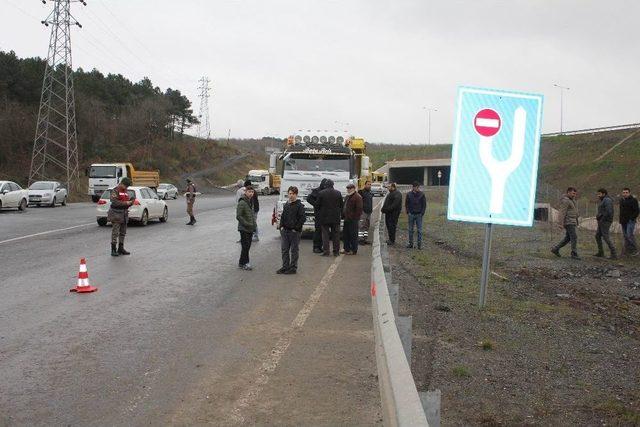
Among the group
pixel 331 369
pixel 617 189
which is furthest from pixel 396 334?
pixel 617 189

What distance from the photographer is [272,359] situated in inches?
249

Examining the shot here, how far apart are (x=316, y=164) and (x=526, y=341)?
42.8ft

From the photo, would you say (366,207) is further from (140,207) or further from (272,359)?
(272,359)

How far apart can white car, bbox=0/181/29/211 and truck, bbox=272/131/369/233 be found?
17021mm

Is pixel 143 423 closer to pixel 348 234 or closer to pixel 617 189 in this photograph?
pixel 348 234

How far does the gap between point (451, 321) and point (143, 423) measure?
15.9 ft

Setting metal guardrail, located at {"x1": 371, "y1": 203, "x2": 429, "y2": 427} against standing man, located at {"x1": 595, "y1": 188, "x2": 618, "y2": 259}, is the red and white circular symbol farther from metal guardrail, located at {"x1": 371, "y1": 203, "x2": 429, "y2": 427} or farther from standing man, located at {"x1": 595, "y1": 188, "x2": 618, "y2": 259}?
Answer: standing man, located at {"x1": 595, "y1": 188, "x2": 618, "y2": 259}

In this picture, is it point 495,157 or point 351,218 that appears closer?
point 495,157

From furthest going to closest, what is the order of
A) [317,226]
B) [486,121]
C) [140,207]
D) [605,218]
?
[140,207] → [605,218] → [317,226] → [486,121]

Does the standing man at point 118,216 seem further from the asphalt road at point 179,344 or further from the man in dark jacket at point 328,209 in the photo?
the man in dark jacket at point 328,209

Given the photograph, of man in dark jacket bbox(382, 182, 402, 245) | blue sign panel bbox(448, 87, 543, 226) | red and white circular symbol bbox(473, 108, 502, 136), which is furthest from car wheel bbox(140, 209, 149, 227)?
red and white circular symbol bbox(473, 108, 502, 136)

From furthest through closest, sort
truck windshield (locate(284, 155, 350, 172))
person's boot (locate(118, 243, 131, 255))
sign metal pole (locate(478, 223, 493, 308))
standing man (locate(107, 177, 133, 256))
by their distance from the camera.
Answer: truck windshield (locate(284, 155, 350, 172)) → person's boot (locate(118, 243, 131, 255)) → standing man (locate(107, 177, 133, 256)) → sign metal pole (locate(478, 223, 493, 308))

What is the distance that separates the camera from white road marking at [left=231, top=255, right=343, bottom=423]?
16.6 ft

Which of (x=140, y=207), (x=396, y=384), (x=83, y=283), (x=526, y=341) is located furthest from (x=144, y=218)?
(x=396, y=384)
